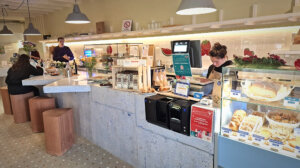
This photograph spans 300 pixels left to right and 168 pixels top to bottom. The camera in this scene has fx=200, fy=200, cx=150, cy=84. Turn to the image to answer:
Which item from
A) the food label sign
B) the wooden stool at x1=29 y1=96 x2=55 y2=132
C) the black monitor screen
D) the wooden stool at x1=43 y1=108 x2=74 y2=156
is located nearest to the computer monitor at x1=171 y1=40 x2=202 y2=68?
the black monitor screen

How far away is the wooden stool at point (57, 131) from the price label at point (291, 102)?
9.96 feet

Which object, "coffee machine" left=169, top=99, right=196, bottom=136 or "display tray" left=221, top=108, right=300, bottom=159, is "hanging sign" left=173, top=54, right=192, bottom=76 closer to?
"coffee machine" left=169, top=99, right=196, bottom=136

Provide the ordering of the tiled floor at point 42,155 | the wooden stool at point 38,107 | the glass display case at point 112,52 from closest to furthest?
1. the tiled floor at point 42,155
2. the wooden stool at point 38,107
3. the glass display case at point 112,52

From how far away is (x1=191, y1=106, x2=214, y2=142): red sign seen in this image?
189 cm

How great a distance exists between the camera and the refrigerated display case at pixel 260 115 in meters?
1.54

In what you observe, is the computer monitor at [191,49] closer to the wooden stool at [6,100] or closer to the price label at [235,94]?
the price label at [235,94]

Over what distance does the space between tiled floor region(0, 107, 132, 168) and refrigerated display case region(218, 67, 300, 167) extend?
175cm

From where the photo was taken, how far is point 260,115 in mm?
1782

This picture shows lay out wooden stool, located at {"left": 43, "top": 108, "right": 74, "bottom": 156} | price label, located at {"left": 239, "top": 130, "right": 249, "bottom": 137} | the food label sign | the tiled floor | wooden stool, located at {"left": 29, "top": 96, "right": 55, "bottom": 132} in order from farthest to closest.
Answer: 1. the food label sign
2. wooden stool, located at {"left": 29, "top": 96, "right": 55, "bottom": 132}
3. wooden stool, located at {"left": 43, "top": 108, "right": 74, "bottom": 156}
4. the tiled floor
5. price label, located at {"left": 239, "top": 130, "right": 249, "bottom": 137}

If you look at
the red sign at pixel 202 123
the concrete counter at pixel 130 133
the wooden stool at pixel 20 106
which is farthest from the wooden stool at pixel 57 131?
the red sign at pixel 202 123

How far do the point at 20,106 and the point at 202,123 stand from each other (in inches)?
176

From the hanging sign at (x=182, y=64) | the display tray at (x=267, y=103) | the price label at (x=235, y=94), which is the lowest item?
the display tray at (x=267, y=103)

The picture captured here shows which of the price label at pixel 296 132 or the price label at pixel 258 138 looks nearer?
the price label at pixel 296 132

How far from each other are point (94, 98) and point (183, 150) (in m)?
1.79
